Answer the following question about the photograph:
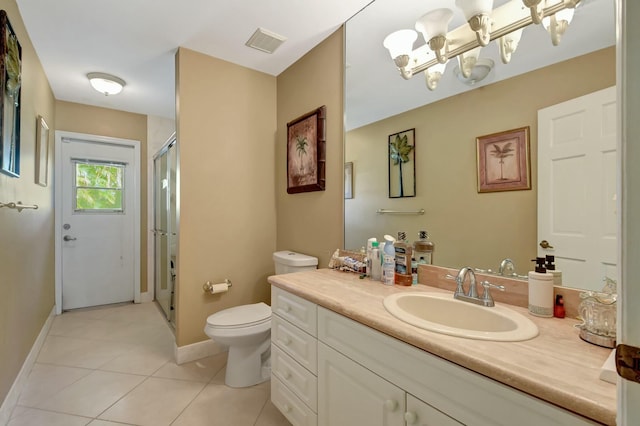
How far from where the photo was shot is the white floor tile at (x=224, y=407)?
1588 mm

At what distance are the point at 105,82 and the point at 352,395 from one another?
322 cm

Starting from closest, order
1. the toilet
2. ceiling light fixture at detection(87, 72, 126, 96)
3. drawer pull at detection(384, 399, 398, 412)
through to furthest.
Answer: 1. drawer pull at detection(384, 399, 398, 412)
2. the toilet
3. ceiling light fixture at detection(87, 72, 126, 96)

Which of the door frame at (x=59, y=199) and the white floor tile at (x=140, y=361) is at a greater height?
the door frame at (x=59, y=199)

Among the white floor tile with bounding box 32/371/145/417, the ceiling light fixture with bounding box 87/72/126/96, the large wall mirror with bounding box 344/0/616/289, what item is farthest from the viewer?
the ceiling light fixture with bounding box 87/72/126/96

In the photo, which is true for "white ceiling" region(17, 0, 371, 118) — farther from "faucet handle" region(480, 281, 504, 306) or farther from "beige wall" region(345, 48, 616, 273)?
"faucet handle" region(480, 281, 504, 306)

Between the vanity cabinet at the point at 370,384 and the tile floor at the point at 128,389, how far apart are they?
406mm

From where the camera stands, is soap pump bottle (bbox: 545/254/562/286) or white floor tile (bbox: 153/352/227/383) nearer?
soap pump bottle (bbox: 545/254/562/286)

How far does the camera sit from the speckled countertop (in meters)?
0.56

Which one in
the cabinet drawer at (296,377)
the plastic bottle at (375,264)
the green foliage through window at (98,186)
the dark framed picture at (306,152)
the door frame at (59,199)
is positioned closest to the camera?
the cabinet drawer at (296,377)

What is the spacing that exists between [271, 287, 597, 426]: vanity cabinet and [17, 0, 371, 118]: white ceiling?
1733 millimetres

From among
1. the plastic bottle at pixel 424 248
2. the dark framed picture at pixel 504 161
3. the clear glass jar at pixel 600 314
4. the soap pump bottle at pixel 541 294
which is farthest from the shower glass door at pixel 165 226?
the clear glass jar at pixel 600 314

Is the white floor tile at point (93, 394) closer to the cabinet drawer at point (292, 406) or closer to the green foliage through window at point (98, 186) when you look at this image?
the cabinet drawer at point (292, 406)

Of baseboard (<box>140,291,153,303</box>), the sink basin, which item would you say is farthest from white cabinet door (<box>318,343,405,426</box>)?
baseboard (<box>140,291,153,303</box>)

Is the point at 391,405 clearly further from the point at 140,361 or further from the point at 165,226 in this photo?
the point at 165,226
